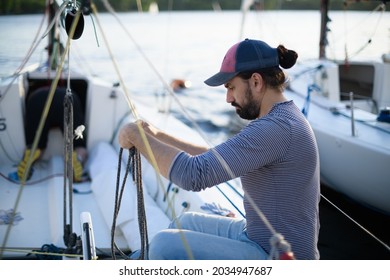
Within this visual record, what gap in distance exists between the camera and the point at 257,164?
1682mm

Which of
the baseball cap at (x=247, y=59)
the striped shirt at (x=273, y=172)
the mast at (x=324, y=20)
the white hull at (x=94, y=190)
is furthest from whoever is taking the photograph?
the mast at (x=324, y=20)

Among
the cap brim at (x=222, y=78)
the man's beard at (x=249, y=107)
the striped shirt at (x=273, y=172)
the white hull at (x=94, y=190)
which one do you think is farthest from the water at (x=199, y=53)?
the white hull at (x=94, y=190)

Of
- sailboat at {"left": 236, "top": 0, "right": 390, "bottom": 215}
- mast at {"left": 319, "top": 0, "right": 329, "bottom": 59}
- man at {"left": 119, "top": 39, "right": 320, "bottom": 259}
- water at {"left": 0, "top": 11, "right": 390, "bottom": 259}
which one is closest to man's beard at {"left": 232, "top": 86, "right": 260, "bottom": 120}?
man at {"left": 119, "top": 39, "right": 320, "bottom": 259}

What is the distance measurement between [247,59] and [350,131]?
3055 mm


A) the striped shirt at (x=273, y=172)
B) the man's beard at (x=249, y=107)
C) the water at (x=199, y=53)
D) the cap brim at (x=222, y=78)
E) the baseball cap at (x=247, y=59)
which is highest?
the baseball cap at (x=247, y=59)

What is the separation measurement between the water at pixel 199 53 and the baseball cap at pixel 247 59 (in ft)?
0.87

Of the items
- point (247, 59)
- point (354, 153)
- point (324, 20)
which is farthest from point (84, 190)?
point (324, 20)

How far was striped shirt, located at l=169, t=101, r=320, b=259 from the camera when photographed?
166 centimetres

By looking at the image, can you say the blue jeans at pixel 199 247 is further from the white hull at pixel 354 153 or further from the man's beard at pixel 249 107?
the white hull at pixel 354 153

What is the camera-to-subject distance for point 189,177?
5.43 feet

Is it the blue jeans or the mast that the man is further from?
the mast

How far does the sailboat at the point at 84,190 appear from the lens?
7.95ft

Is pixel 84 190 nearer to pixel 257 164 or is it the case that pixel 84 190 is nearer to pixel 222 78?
pixel 222 78
